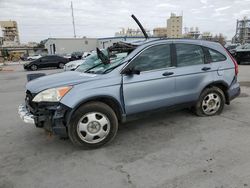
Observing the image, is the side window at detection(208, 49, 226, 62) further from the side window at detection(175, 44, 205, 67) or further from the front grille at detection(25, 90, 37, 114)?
the front grille at detection(25, 90, 37, 114)

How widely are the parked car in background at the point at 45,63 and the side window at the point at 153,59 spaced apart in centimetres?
1865

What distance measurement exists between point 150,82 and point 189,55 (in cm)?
112

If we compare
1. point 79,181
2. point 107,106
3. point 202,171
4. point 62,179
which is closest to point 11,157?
point 62,179

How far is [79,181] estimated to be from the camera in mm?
2648

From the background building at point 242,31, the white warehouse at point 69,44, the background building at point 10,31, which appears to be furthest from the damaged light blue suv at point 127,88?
the background building at point 10,31

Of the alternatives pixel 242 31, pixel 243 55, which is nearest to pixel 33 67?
pixel 243 55

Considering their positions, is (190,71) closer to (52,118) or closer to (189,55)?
(189,55)

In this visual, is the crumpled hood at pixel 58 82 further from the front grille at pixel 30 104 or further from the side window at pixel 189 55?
the side window at pixel 189 55

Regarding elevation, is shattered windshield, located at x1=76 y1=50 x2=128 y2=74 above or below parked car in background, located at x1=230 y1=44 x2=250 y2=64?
above

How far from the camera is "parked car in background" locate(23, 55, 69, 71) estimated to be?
20.1 metres

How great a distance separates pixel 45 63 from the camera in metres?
20.8

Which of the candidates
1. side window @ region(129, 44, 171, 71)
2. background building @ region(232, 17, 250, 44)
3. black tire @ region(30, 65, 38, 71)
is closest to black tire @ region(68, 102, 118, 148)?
side window @ region(129, 44, 171, 71)

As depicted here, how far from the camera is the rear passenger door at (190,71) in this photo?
4086mm

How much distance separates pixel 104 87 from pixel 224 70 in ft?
9.10
